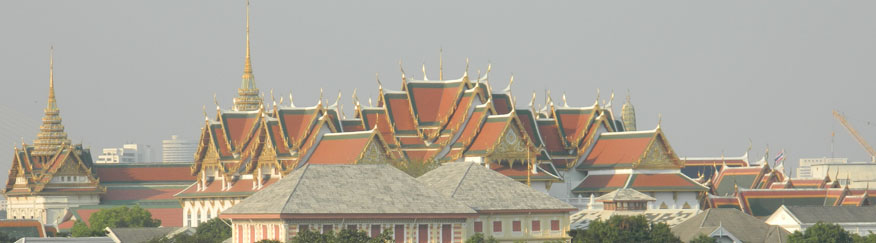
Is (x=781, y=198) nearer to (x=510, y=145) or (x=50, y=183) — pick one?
(x=510, y=145)

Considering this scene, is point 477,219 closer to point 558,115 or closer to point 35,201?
point 558,115

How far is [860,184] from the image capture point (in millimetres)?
193750

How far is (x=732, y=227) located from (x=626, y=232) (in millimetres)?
8703

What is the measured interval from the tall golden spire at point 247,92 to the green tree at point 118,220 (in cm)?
3485

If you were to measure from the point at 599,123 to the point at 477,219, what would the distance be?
34.8 meters

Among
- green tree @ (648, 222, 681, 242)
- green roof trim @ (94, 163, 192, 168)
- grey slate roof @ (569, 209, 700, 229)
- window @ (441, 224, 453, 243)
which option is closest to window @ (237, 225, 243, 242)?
window @ (441, 224, 453, 243)

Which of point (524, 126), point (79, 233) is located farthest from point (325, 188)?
point (79, 233)

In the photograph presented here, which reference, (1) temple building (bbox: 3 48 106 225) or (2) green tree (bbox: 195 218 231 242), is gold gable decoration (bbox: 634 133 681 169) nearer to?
(2) green tree (bbox: 195 218 231 242)

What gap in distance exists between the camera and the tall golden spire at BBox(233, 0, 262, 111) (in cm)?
16562

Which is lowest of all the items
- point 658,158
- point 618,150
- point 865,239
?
point 865,239

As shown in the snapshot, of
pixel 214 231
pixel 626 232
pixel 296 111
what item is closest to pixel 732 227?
pixel 626 232

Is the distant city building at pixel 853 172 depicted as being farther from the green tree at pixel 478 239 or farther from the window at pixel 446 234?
the green tree at pixel 478 239

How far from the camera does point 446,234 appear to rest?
82.0 m

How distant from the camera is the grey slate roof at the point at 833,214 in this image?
96125 millimetres
